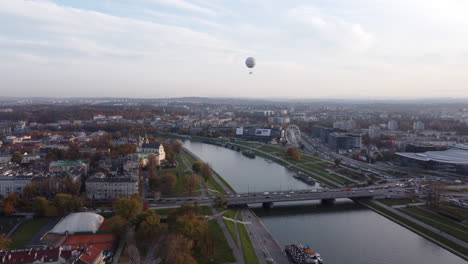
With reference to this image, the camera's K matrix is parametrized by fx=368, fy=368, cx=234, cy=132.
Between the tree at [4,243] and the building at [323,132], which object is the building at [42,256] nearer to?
the tree at [4,243]

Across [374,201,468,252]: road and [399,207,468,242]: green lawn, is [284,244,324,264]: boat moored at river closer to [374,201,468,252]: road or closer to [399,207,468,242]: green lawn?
[374,201,468,252]: road

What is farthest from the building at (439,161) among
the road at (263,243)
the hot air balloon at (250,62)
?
the road at (263,243)

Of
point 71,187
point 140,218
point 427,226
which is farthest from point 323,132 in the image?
point 140,218

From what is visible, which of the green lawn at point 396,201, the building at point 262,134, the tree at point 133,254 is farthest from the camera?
the building at point 262,134

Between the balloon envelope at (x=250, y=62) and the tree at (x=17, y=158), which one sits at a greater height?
the balloon envelope at (x=250, y=62)

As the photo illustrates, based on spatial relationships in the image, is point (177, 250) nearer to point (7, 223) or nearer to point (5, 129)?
point (7, 223)

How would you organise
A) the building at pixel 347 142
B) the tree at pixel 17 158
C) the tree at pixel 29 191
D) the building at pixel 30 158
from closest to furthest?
the tree at pixel 29 191
the tree at pixel 17 158
the building at pixel 30 158
the building at pixel 347 142
